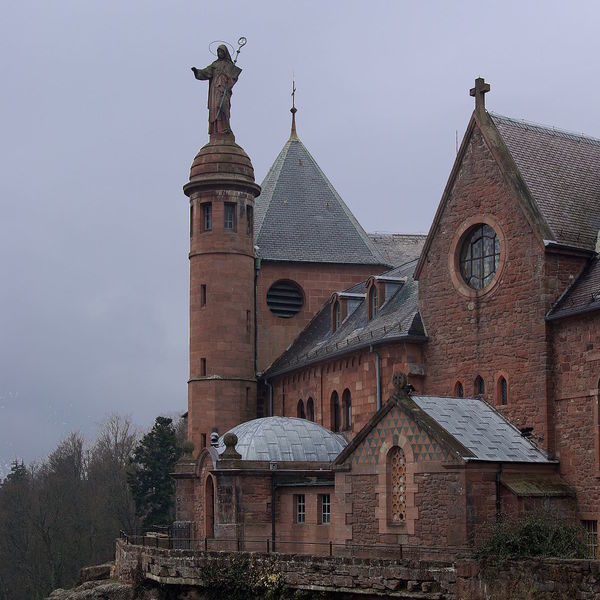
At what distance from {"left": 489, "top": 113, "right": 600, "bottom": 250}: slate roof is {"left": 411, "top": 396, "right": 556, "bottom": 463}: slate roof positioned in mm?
5653

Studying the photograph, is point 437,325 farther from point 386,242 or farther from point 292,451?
point 386,242

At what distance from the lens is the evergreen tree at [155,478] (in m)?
71.5

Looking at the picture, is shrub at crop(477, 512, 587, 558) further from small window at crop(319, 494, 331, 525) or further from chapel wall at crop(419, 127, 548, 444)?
small window at crop(319, 494, 331, 525)

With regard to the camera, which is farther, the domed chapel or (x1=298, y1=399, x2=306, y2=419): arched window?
(x1=298, y1=399, x2=306, y2=419): arched window

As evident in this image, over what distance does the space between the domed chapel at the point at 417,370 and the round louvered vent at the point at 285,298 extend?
15 centimetres

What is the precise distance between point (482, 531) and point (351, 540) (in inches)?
212

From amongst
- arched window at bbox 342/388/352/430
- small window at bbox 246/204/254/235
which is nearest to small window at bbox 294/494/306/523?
arched window at bbox 342/388/352/430

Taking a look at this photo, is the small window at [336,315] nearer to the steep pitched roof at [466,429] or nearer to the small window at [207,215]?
the small window at [207,215]

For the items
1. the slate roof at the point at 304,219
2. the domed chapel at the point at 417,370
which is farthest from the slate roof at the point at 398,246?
the domed chapel at the point at 417,370

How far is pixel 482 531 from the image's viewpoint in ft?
103

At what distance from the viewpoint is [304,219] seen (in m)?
59.8

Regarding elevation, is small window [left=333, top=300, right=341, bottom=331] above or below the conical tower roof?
below

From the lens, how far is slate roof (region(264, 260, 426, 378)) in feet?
138

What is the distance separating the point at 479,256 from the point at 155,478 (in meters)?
38.7
